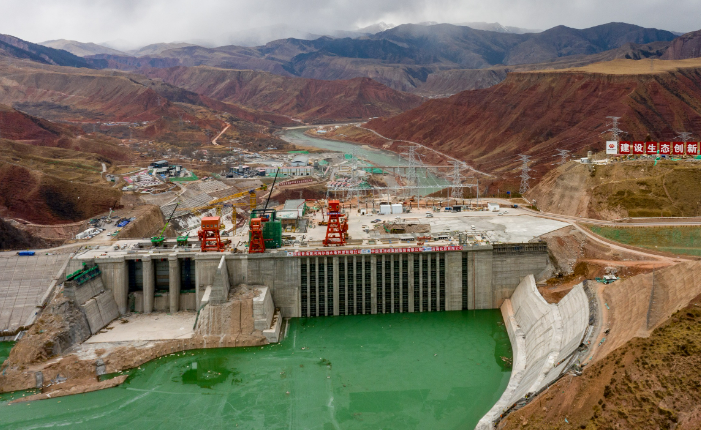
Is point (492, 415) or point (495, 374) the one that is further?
point (495, 374)

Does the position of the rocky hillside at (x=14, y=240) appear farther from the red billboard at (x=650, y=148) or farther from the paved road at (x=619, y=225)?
the red billboard at (x=650, y=148)

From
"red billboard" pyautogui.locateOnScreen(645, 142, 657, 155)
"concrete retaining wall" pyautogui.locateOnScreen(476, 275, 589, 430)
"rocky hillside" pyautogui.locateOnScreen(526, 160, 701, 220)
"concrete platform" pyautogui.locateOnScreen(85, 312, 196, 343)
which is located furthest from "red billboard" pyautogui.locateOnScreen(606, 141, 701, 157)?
"concrete platform" pyautogui.locateOnScreen(85, 312, 196, 343)

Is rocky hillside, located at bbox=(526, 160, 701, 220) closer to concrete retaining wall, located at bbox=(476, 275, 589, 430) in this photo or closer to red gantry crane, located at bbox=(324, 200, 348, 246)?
concrete retaining wall, located at bbox=(476, 275, 589, 430)

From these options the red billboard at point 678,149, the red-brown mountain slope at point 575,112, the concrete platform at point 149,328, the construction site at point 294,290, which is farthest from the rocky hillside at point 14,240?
the red-brown mountain slope at point 575,112

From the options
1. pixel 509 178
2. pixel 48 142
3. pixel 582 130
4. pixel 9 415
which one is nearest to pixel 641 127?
pixel 582 130

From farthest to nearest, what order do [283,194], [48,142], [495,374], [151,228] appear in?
[48,142]
[283,194]
[151,228]
[495,374]

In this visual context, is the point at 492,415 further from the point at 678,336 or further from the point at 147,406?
the point at 147,406

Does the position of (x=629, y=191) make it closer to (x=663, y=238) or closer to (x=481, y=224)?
(x=663, y=238)
